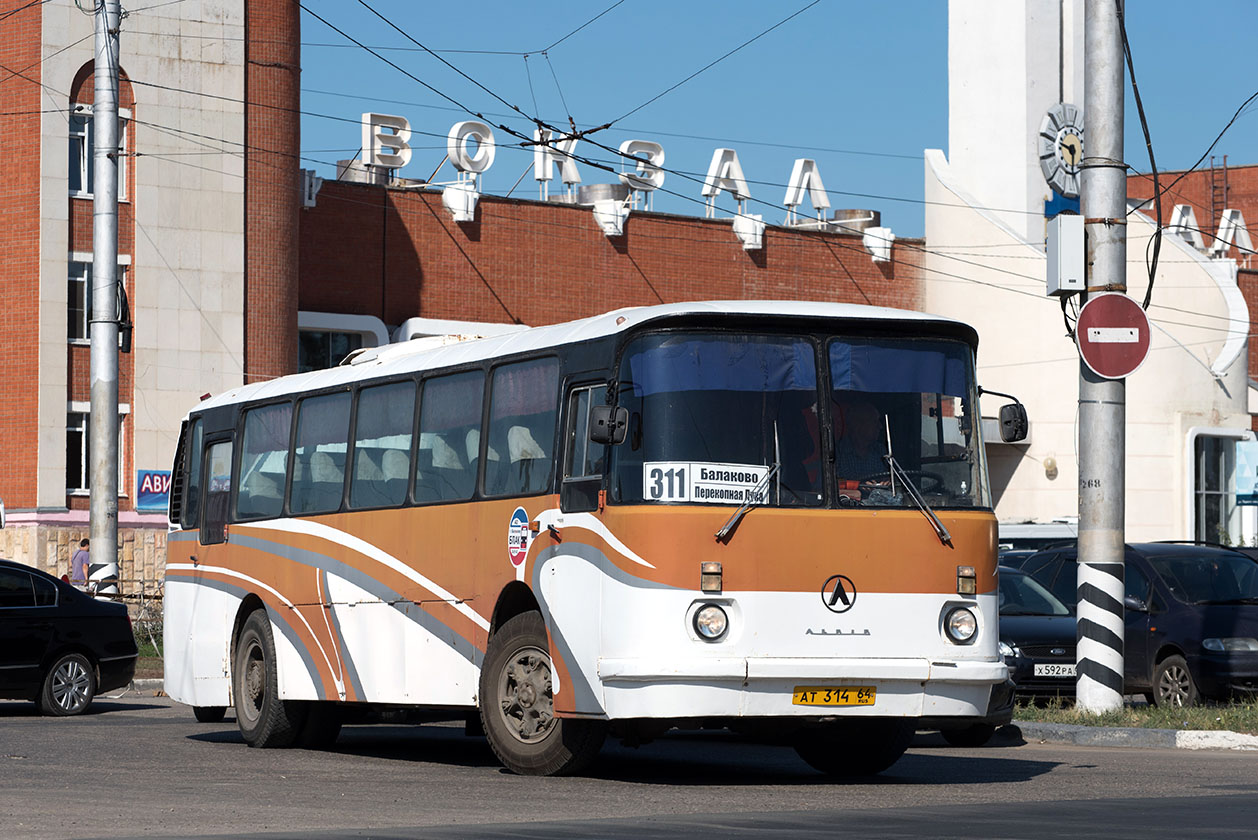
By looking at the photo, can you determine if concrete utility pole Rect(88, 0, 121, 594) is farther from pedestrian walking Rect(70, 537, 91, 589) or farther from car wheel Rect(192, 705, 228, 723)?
pedestrian walking Rect(70, 537, 91, 589)

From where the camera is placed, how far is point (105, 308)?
2723 cm

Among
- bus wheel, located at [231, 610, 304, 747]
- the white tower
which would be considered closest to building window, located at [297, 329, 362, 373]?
the white tower

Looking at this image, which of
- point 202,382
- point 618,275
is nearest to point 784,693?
point 202,382

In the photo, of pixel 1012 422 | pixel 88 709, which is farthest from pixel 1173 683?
pixel 88 709

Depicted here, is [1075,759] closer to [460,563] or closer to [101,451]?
[460,563]

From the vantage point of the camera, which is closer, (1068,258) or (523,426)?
(523,426)

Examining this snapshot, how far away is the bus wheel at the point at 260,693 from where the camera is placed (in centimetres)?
1681

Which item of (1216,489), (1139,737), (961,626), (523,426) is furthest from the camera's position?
(1216,489)

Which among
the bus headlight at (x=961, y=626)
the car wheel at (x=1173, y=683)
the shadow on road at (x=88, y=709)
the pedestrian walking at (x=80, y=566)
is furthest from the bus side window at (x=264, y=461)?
the pedestrian walking at (x=80, y=566)

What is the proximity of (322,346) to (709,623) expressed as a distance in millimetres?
38571

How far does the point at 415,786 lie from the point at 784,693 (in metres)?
2.35

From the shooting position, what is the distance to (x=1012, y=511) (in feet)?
191

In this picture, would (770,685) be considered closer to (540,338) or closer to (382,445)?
(540,338)

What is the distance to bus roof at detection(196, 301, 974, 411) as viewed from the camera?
12.7m
